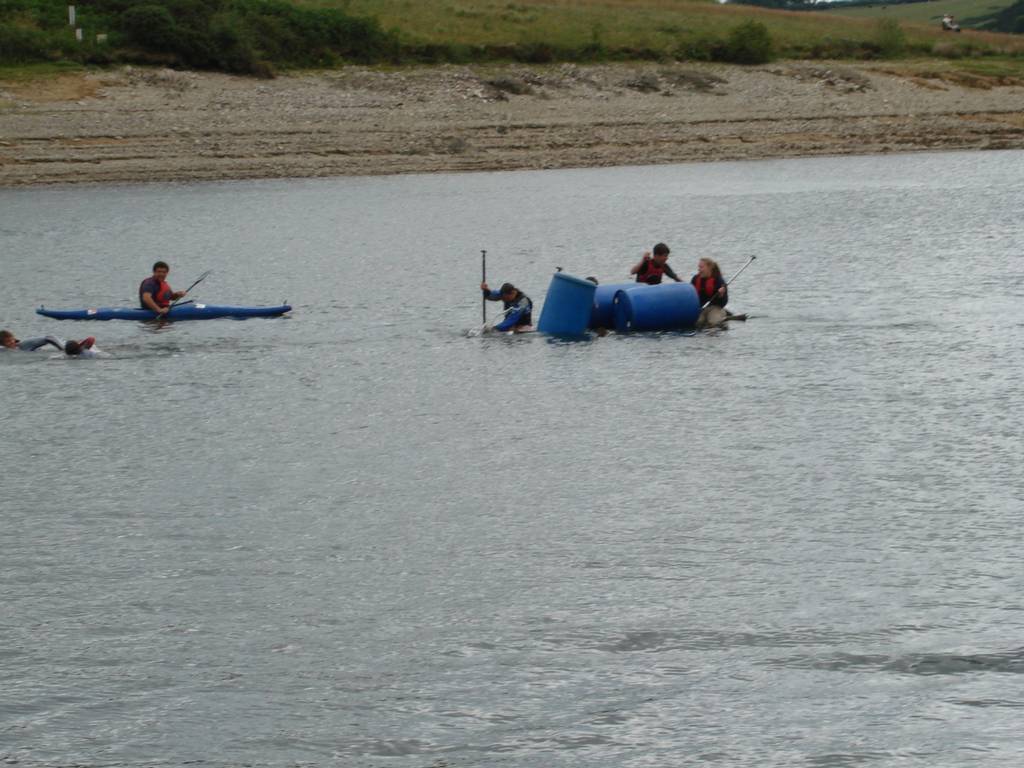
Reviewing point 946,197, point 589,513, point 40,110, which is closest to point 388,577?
point 589,513

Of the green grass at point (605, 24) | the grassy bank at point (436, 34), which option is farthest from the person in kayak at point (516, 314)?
the green grass at point (605, 24)

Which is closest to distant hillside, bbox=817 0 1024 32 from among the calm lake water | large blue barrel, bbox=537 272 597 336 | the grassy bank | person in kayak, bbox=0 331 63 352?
the grassy bank

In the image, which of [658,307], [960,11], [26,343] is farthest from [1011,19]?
[26,343]

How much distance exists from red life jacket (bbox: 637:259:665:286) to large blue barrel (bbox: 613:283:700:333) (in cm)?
49

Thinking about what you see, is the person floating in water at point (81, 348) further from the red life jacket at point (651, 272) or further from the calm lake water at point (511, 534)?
the red life jacket at point (651, 272)

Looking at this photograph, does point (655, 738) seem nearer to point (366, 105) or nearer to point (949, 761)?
point (949, 761)

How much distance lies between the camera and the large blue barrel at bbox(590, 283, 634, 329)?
2823 cm

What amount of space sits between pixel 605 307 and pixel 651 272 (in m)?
1.03

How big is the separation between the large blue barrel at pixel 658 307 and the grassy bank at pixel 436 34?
32250mm

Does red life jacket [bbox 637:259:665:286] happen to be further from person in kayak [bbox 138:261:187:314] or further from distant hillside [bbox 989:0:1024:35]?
distant hillside [bbox 989:0:1024:35]

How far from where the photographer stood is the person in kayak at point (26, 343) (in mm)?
27281

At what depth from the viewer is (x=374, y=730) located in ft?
39.5

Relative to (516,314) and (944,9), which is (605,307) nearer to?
(516,314)

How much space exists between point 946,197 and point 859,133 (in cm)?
819
